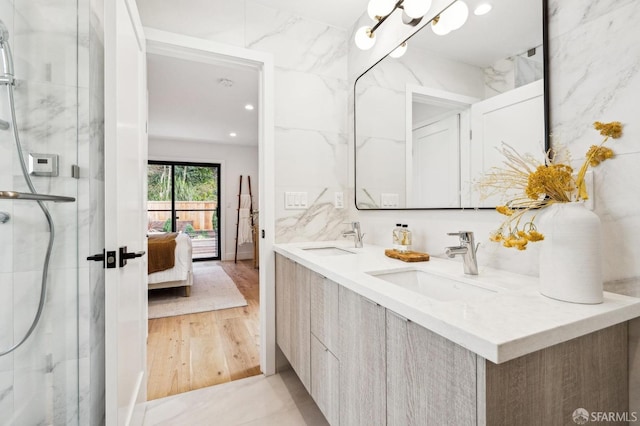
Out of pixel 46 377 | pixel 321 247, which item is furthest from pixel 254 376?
pixel 46 377

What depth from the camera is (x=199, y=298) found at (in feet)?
11.5

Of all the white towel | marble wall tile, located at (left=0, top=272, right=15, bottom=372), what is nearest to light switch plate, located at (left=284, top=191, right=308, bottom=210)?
marble wall tile, located at (left=0, top=272, right=15, bottom=372)

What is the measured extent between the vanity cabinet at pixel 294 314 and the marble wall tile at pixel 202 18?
144cm

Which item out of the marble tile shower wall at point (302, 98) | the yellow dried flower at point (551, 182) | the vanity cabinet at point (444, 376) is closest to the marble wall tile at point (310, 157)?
the marble tile shower wall at point (302, 98)

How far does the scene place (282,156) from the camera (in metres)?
1.94

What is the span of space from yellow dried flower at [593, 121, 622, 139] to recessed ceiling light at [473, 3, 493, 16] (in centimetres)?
70

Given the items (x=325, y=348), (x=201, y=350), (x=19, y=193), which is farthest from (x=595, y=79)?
(x=201, y=350)

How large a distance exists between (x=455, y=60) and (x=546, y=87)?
477 mm

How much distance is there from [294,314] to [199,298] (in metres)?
2.38

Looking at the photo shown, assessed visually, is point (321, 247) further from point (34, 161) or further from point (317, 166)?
point (34, 161)

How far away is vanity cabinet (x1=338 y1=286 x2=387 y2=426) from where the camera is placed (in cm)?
87

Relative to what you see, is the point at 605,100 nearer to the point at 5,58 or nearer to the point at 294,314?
the point at 294,314

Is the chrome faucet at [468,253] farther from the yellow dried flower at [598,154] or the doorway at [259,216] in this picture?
the doorway at [259,216]

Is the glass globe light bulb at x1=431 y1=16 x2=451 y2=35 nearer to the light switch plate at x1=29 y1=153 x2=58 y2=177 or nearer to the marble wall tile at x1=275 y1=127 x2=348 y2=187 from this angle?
the marble wall tile at x1=275 y1=127 x2=348 y2=187
